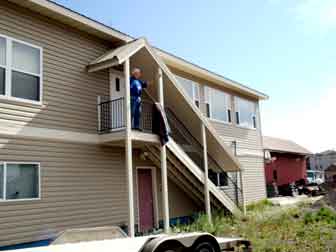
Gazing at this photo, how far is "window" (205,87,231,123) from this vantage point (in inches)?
712

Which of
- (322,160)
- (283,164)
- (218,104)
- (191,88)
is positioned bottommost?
(283,164)

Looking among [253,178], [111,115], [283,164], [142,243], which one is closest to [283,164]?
[283,164]

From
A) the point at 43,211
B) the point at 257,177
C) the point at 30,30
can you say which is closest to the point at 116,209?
the point at 43,211

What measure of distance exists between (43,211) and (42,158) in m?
1.43

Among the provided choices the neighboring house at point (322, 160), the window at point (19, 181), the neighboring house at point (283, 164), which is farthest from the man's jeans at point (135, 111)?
the neighboring house at point (322, 160)

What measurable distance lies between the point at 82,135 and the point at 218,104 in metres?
9.20

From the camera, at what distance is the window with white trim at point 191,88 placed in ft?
54.2

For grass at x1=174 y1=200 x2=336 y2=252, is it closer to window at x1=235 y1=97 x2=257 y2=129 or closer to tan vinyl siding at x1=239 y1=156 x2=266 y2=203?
tan vinyl siding at x1=239 y1=156 x2=266 y2=203

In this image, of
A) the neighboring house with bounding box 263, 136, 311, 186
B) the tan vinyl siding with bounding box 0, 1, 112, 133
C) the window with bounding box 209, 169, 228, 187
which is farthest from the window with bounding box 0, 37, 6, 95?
the neighboring house with bounding box 263, 136, 311, 186

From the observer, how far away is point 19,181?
9.75m

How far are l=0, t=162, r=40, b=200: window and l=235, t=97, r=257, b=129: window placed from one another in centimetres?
1267

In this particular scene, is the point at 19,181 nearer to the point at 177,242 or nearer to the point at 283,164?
the point at 177,242

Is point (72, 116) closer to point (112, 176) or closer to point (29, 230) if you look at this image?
point (112, 176)

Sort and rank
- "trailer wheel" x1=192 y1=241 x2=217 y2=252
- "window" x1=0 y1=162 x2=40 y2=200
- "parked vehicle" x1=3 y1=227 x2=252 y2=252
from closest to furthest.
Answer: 1. "parked vehicle" x1=3 y1=227 x2=252 y2=252
2. "trailer wheel" x1=192 y1=241 x2=217 y2=252
3. "window" x1=0 y1=162 x2=40 y2=200
